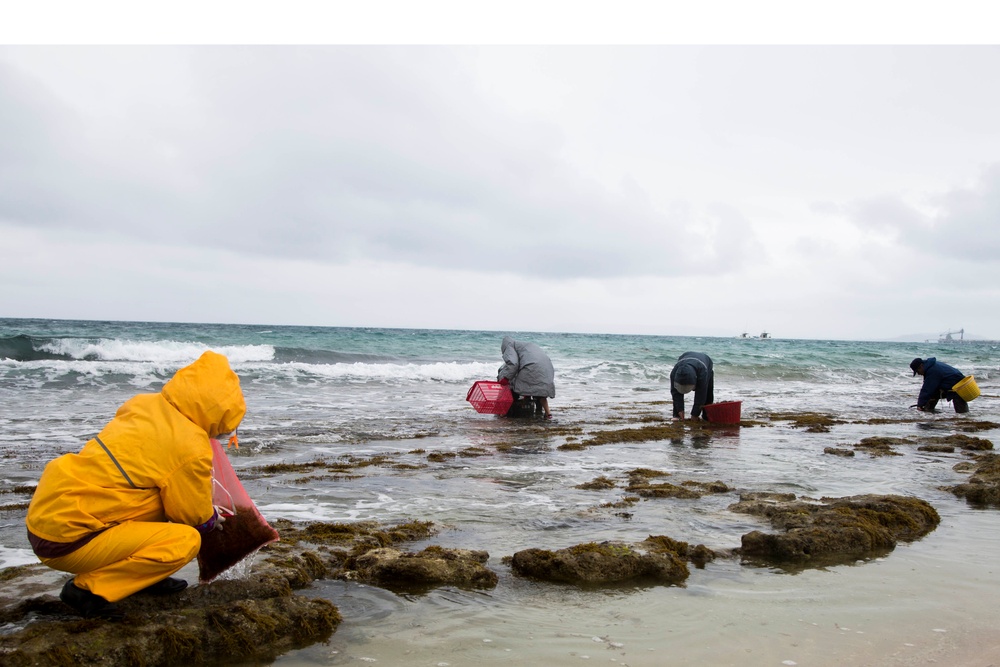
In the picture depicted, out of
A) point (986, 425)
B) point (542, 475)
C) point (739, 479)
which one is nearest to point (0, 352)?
point (542, 475)

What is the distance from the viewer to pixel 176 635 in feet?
9.74

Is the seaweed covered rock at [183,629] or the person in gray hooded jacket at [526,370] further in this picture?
the person in gray hooded jacket at [526,370]

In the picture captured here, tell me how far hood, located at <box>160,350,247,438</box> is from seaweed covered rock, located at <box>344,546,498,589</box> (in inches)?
47.5

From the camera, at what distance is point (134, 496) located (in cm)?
307

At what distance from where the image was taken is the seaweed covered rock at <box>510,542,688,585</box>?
399 centimetres

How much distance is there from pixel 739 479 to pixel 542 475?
1.98 m

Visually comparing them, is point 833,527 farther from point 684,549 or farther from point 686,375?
point 686,375

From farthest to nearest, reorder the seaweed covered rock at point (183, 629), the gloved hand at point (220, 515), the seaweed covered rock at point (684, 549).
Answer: the seaweed covered rock at point (684, 549)
the gloved hand at point (220, 515)
the seaweed covered rock at point (183, 629)

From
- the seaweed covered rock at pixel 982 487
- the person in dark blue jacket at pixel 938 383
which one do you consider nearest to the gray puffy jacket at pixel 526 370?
the seaweed covered rock at pixel 982 487

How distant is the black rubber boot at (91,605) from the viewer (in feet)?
10.2

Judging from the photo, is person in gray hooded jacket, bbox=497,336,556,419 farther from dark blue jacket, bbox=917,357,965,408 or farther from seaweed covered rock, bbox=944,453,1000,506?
dark blue jacket, bbox=917,357,965,408

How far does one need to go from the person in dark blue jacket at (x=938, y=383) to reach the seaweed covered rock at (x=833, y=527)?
403 inches

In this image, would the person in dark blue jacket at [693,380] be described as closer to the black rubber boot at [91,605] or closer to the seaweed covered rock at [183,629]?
the seaweed covered rock at [183,629]

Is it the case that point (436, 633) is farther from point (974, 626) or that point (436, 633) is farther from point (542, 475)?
point (542, 475)
